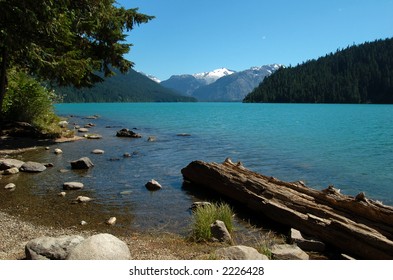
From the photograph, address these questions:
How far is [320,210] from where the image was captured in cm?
1004

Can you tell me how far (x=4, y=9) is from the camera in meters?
15.7

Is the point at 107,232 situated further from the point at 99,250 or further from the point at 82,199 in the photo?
the point at 99,250

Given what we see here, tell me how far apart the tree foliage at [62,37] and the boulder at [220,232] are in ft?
45.3

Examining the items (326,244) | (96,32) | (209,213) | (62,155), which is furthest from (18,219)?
(96,32)

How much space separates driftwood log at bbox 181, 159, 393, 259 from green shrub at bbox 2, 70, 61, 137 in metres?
22.9

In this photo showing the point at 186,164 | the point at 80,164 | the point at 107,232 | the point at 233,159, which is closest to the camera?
the point at 107,232

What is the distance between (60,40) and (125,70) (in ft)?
37.8

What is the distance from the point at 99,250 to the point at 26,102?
Answer: 28469 mm

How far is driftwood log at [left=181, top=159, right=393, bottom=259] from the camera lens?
827 centimetres

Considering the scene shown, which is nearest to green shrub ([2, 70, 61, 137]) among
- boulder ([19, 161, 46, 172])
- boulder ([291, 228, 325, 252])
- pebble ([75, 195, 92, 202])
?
boulder ([19, 161, 46, 172])

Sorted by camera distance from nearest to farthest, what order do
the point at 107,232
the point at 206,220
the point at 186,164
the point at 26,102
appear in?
1. the point at 206,220
2. the point at 107,232
3. the point at 186,164
4. the point at 26,102

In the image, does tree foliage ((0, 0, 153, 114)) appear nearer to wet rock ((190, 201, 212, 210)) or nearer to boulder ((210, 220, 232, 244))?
wet rock ((190, 201, 212, 210))

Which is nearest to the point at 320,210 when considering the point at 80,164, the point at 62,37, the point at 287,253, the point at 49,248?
the point at 287,253

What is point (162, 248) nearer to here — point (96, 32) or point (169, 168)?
point (169, 168)
